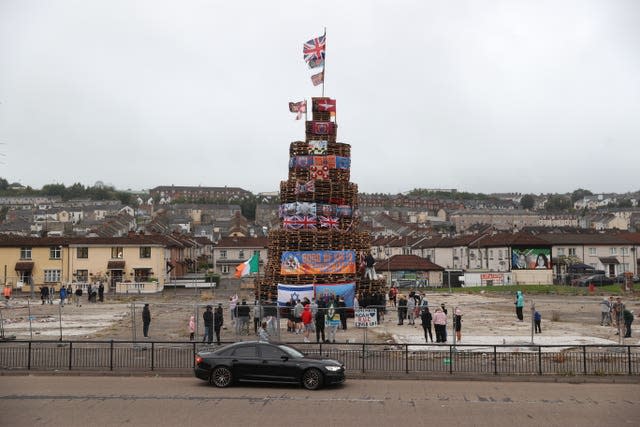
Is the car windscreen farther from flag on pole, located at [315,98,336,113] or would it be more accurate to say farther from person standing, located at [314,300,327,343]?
flag on pole, located at [315,98,336,113]

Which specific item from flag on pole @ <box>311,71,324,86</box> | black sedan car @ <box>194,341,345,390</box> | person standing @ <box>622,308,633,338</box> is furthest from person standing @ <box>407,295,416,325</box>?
flag on pole @ <box>311,71,324,86</box>

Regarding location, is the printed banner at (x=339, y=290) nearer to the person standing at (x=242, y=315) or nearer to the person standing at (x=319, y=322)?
the person standing at (x=242, y=315)

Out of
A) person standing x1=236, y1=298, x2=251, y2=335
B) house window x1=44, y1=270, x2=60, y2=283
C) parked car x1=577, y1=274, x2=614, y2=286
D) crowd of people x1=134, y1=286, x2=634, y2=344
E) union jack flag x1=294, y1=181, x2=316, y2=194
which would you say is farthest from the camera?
parked car x1=577, y1=274, x2=614, y2=286

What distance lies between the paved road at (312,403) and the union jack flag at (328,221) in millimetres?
24816

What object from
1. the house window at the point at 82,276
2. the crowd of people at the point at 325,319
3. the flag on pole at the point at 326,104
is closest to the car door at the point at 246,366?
the crowd of people at the point at 325,319

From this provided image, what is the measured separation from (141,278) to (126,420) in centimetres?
5713

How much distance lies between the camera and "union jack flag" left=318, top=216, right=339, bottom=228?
45625 mm

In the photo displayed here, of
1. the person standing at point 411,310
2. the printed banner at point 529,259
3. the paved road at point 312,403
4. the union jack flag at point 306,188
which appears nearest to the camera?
the paved road at point 312,403

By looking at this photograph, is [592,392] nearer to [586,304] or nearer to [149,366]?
[149,366]

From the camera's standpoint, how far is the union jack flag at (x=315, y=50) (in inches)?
2034

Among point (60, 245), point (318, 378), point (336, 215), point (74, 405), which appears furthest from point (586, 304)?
point (60, 245)

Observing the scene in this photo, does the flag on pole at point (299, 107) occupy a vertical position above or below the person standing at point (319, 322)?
above

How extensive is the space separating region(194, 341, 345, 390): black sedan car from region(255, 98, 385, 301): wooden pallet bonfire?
20.9m

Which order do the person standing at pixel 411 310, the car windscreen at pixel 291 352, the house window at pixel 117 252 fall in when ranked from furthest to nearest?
the house window at pixel 117 252 → the person standing at pixel 411 310 → the car windscreen at pixel 291 352
